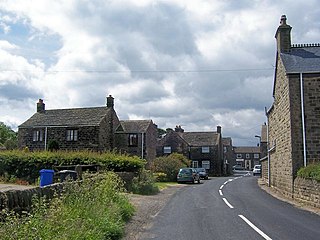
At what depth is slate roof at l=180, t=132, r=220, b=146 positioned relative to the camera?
3003 inches

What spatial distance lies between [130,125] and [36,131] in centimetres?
1258

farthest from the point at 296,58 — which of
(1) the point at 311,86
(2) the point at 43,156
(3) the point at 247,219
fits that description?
(2) the point at 43,156

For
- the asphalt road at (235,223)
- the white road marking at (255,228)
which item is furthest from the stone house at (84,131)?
the white road marking at (255,228)

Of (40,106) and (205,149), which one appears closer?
(40,106)

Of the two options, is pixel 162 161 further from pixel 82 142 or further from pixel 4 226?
pixel 4 226

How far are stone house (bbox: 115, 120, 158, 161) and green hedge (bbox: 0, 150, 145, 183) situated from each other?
2177 cm

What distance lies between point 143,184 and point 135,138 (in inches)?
990

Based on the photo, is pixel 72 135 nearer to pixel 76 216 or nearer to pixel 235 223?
pixel 235 223

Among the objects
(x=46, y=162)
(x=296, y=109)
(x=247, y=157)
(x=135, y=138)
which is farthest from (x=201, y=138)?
(x=247, y=157)

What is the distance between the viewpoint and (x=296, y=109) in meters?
23.5

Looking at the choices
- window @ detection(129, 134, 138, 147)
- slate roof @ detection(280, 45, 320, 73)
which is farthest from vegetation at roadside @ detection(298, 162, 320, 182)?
window @ detection(129, 134, 138, 147)

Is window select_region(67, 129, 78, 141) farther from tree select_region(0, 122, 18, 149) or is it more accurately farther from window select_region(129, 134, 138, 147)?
tree select_region(0, 122, 18, 149)

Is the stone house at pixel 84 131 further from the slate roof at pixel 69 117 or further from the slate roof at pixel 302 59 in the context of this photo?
the slate roof at pixel 302 59

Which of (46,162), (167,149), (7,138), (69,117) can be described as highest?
(69,117)
